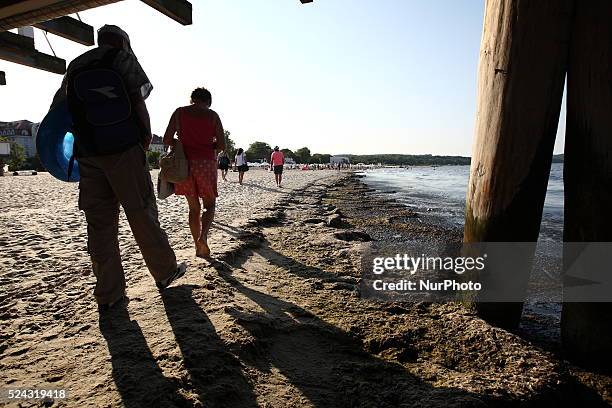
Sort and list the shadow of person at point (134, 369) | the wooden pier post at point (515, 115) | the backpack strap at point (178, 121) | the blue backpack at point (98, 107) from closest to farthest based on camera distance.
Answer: the shadow of person at point (134, 369) < the wooden pier post at point (515, 115) < the blue backpack at point (98, 107) < the backpack strap at point (178, 121)

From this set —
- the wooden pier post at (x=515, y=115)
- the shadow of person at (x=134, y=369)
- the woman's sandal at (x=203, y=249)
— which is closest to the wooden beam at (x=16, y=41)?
the woman's sandal at (x=203, y=249)

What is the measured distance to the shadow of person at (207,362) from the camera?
61.5 inches

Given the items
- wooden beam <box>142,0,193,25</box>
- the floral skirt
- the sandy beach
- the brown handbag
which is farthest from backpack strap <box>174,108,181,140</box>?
the sandy beach

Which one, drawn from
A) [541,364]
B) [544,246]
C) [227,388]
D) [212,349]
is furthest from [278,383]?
[544,246]

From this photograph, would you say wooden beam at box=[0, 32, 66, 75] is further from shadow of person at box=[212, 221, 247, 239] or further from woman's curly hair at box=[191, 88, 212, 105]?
shadow of person at box=[212, 221, 247, 239]

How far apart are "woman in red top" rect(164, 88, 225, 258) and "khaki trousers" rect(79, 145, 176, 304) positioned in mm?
995

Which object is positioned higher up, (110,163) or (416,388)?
(110,163)

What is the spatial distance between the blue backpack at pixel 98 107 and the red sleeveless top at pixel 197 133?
44.9 inches

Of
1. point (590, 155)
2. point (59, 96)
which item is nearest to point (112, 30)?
point (59, 96)

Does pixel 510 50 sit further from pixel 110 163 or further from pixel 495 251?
pixel 110 163

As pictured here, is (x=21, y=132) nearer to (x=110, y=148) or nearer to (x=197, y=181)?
(x=197, y=181)

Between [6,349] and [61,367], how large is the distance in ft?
1.52

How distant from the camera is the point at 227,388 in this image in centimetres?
→ 161

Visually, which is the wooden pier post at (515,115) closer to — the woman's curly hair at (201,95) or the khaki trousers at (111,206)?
the khaki trousers at (111,206)
